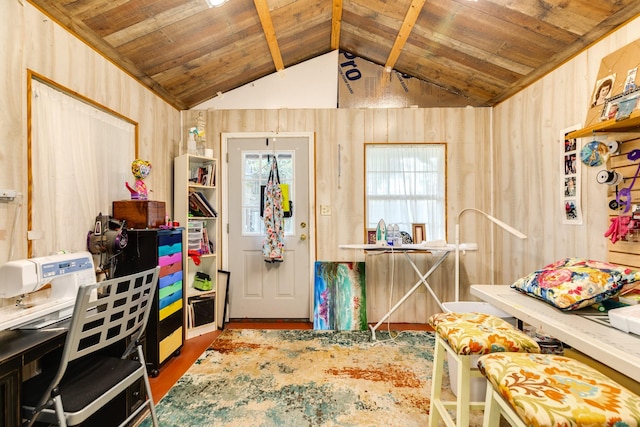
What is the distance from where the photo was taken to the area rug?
6.02 ft

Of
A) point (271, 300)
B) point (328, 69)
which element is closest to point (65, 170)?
point (271, 300)

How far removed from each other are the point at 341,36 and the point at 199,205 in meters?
2.23

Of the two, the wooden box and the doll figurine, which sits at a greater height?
the doll figurine

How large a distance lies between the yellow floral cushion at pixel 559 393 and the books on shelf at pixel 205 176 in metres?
2.84

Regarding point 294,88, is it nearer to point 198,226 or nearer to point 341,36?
point 341,36

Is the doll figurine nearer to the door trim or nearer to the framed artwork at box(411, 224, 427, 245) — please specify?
the door trim

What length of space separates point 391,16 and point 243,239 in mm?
2521

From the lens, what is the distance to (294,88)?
3449 mm

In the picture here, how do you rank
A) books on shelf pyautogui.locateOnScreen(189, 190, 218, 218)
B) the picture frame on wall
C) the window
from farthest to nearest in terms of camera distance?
the window
books on shelf pyautogui.locateOnScreen(189, 190, 218, 218)
the picture frame on wall

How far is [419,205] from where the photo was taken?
3367mm

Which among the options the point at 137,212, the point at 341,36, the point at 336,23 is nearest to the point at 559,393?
the point at 137,212

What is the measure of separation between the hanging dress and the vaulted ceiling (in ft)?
3.92

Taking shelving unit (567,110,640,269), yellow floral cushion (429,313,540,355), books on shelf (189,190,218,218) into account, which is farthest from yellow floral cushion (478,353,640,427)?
books on shelf (189,190,218,218)

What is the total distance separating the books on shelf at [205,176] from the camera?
3.20 m
